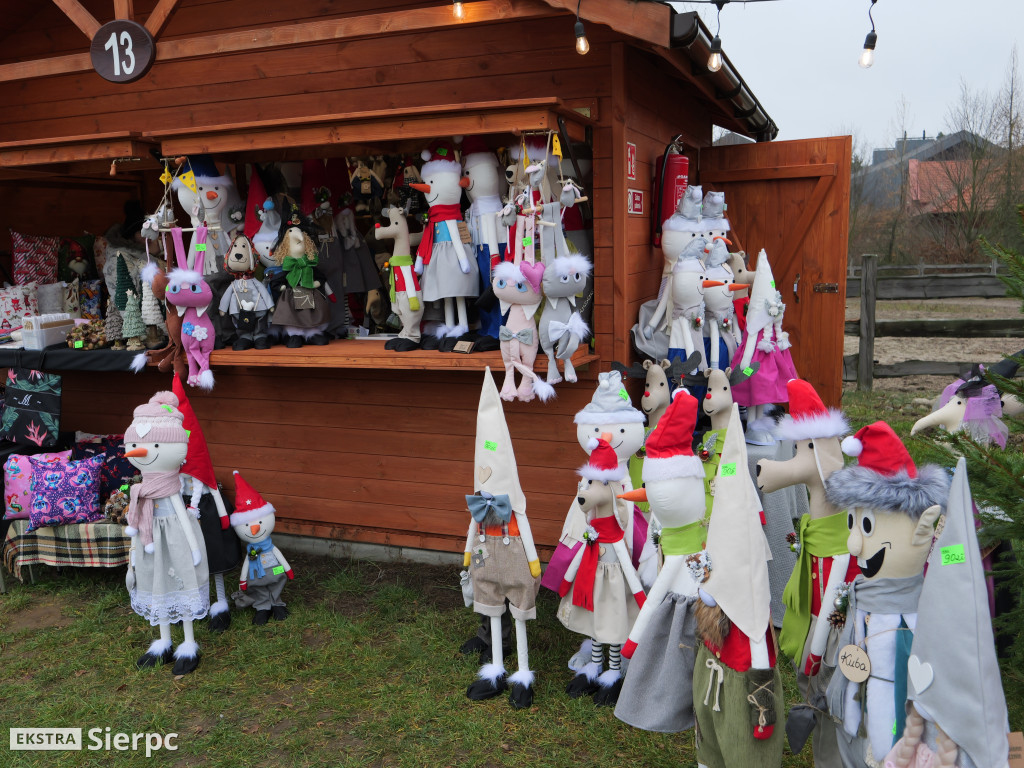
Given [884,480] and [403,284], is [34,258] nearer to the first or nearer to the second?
[403,284]

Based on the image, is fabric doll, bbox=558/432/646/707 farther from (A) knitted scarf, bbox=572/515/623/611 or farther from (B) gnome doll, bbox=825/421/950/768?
(B) gnome doll, bbox=825/421/950/768

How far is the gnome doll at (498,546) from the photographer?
3.80 m

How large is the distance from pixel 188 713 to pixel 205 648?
0.61 meters

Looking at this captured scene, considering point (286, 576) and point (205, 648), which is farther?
point (286, 576)

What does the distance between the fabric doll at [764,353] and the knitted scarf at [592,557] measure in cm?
158

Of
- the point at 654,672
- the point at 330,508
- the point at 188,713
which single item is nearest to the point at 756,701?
the point at 654,672

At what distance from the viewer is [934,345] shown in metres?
11.9

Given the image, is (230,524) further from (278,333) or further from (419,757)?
(419,757)

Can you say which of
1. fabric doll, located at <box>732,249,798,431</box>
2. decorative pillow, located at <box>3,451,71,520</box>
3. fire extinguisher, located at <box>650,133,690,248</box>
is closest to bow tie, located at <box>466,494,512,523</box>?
fabric doll, located at <box>732,249,798,431</box>

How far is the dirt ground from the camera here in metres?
10.1

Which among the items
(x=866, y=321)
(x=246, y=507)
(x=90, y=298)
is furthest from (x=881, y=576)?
(x=866, y=321)

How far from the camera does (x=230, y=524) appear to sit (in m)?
4.79

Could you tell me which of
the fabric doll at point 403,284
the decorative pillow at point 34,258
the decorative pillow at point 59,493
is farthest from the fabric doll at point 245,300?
the decorative pillow at point 34,258

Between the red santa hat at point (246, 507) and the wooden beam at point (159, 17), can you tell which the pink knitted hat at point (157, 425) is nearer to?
the red santa hat at point (246, 507)
